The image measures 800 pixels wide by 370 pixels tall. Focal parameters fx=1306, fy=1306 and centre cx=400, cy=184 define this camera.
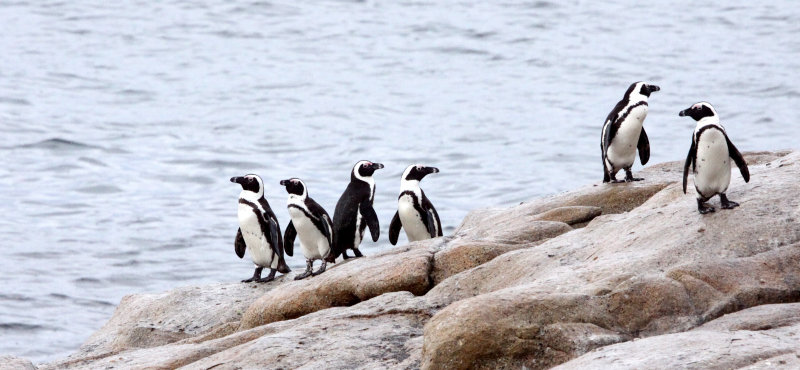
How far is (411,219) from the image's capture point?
39.7 feet

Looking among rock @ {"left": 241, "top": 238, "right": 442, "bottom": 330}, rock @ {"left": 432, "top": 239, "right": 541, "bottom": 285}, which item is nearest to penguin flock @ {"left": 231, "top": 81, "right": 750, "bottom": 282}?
rock @ {"left": 241, "top": 238, "right": 442, "bottom": 330}

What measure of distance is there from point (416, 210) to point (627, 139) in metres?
2.13

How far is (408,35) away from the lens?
5016cm

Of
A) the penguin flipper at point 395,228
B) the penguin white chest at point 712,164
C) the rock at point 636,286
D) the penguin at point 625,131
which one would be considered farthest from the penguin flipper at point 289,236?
the penguin white chest at point 712,164

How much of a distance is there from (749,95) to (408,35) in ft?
50.1

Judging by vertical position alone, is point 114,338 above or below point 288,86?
above

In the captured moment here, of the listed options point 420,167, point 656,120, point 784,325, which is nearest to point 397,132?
point 656,120

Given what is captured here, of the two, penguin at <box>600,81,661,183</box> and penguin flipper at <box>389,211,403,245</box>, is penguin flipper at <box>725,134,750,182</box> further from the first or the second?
penguin flipper at <box>389,211,403,245</box>

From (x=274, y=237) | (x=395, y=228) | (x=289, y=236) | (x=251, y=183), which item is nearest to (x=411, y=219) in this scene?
(x=395, y=228)

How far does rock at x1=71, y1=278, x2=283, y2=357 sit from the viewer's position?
33.5 feet

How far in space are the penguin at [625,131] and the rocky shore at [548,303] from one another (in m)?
0.52

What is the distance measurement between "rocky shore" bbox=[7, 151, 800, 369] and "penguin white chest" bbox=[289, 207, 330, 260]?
0.80 metres

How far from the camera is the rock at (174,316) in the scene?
1022 centimetres

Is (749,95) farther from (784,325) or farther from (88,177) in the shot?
(784,325)
